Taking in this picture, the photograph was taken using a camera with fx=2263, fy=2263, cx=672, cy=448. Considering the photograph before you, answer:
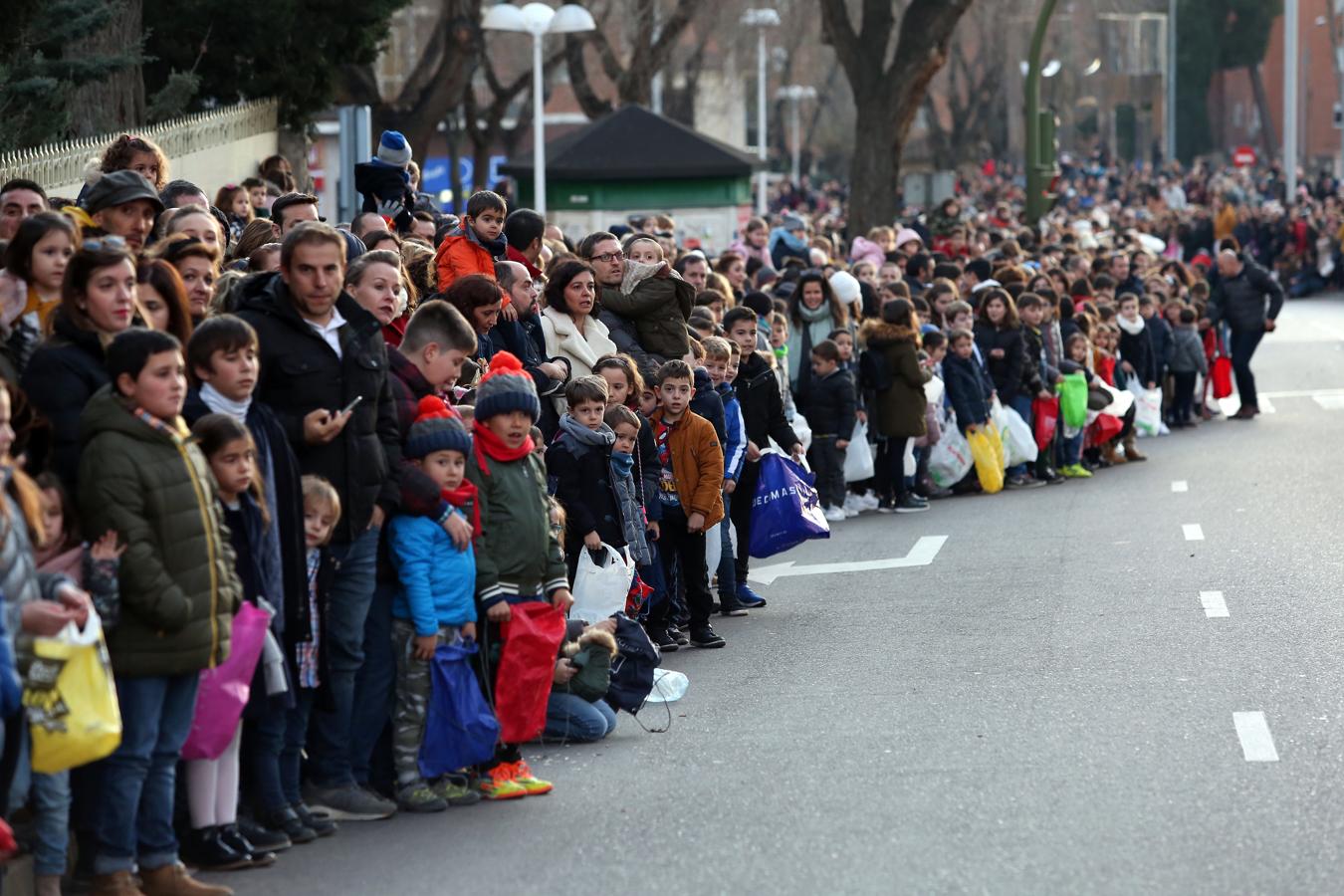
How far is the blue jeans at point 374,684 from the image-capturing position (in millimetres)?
7789

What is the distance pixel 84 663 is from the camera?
19.9ft

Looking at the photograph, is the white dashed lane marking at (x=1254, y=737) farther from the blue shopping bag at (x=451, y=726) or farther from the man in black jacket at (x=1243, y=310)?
the man in black jacket at (x=1243, y=310)

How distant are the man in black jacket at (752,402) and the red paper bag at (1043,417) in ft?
19.9

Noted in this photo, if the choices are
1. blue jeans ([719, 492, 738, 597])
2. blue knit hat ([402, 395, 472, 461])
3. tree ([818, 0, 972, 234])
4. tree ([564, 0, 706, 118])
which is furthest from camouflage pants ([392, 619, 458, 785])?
tree ([564, 0, 706, 118])

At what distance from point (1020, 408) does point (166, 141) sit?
285 inches

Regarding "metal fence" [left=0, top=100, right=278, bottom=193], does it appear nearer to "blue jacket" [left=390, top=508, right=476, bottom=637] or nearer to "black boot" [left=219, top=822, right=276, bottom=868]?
"blue jacket" [left=390, top=508, right=476, bottom=637]

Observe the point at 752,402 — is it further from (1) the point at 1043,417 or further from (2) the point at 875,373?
(1) the point at 1043,417

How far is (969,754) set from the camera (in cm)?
845

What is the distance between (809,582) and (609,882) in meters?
6.68

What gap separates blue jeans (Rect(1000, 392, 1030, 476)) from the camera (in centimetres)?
1862

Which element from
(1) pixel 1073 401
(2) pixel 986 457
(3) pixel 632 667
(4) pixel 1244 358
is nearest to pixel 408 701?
(3) pixel 632 667

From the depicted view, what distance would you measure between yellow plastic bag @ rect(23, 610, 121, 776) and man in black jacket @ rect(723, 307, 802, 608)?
22.4ft

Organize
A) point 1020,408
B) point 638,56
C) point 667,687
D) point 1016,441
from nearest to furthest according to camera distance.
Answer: point 667,687, point 1016,441, point 1020,408, point 638,56

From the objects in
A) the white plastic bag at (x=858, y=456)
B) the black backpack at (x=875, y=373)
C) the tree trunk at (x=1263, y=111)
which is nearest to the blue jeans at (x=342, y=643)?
the white plastic bag at (x=858, y=456)
